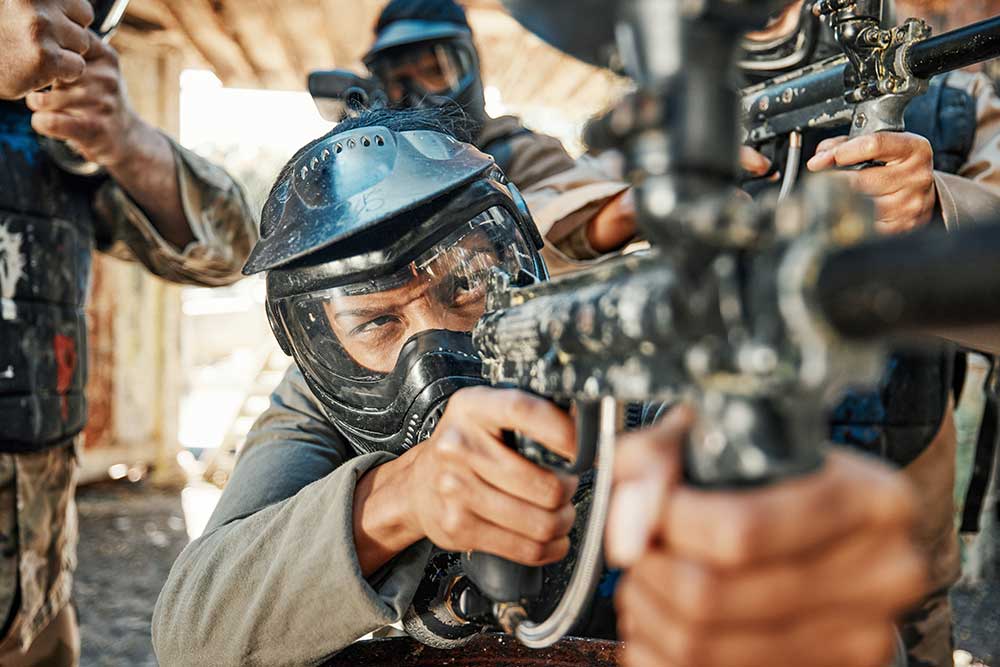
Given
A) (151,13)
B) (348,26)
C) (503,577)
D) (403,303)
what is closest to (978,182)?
(403,303)

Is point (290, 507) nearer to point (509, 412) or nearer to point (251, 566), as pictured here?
point (251, 566)

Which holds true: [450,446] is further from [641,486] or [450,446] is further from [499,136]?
[499,136]

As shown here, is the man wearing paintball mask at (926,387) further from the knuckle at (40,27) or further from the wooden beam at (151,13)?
the wooden beam at (151,13)

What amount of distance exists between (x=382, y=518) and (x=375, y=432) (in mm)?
319

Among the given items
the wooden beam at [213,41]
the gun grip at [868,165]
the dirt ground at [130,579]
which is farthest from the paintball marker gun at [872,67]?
the wooden beam at [213,41]

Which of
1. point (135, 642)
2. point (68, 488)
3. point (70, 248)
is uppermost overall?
point (70, 248)

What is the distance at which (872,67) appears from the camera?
147cm

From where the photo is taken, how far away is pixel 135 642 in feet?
11.0

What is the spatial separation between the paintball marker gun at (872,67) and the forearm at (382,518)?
833 mm

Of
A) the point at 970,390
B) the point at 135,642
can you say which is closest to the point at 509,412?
the point at 135,642

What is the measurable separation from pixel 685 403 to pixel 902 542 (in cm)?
19

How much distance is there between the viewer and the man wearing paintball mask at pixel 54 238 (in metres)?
1.83

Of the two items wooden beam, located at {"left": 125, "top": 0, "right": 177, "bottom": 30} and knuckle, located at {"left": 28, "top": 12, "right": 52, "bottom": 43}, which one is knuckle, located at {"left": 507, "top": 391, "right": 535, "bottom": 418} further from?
wooden beam, located at {"left": 125, "top": 0, "right": 177, "bottom": 30}

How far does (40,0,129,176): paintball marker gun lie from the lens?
2104 millimetres
